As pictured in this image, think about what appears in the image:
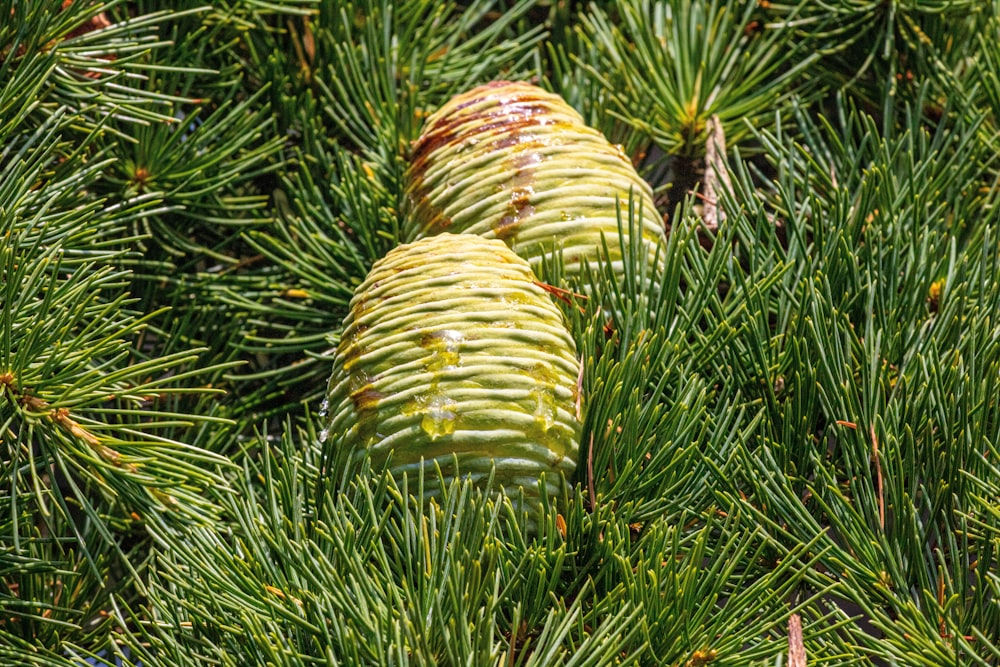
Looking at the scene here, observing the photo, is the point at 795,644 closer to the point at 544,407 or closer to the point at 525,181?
the point at 544,407

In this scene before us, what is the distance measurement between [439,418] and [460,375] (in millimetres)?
18

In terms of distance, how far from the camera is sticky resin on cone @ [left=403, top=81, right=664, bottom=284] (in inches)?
18.2

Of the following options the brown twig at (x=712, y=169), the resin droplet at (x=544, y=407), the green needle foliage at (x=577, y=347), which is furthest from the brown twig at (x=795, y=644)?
the brown twig at (x=712, y=169)

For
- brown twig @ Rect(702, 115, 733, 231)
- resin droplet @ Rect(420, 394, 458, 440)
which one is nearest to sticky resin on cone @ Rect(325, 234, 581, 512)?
resin droplet @ Rect(420, 394, 458, 440)

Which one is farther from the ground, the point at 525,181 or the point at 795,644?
the point at 525,181

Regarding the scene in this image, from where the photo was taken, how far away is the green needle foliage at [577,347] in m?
0.35

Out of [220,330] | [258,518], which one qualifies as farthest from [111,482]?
[220,330]

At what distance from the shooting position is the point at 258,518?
0.39 meters

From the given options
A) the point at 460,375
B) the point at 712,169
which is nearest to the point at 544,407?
the point at 460,375

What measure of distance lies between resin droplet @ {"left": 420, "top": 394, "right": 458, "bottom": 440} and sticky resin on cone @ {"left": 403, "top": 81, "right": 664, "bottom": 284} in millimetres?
94

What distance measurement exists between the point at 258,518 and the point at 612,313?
0.54 ft

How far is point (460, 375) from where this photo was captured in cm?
38

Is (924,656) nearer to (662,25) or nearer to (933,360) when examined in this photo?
(933,360)

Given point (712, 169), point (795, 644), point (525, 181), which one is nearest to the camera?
point (795, 644)
